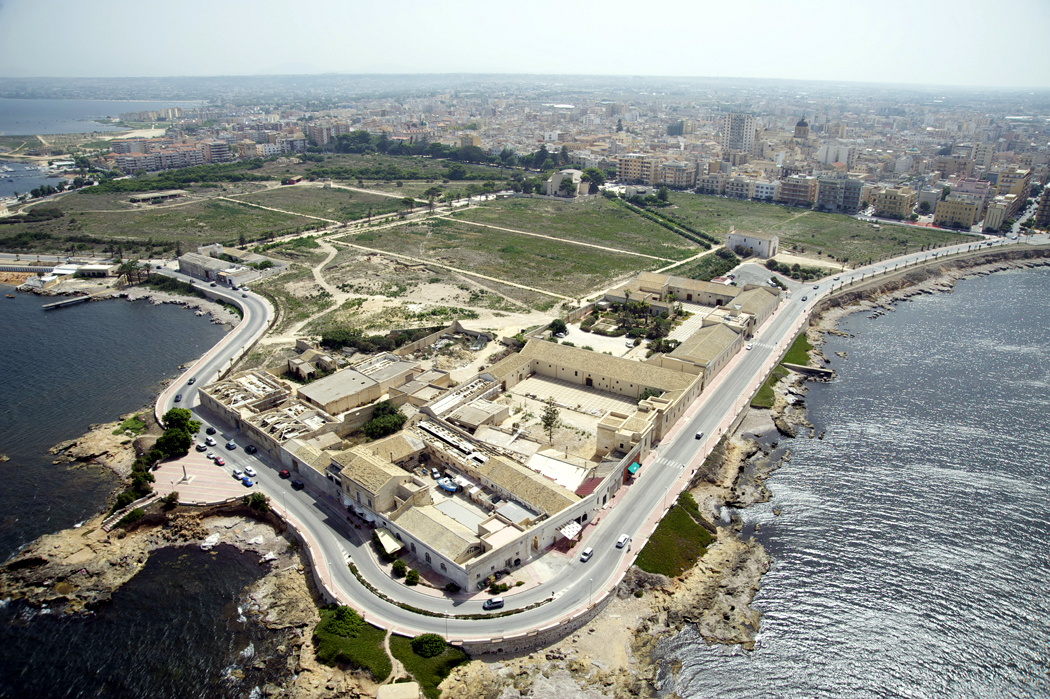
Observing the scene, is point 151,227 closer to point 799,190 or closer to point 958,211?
point 799,190

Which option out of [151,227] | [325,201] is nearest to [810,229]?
[325,201]

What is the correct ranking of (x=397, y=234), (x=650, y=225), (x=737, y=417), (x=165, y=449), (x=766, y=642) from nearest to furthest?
1. (x=766, y=642)
2. (x=165, y=449)
3. (x=737, y=417)
4. (x=397, y=234)
5. (x=650, y=225)

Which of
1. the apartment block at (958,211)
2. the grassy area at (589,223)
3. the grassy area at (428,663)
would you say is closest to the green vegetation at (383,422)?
the grassy area at (428,663)

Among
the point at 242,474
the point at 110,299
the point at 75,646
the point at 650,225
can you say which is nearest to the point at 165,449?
the point at 242,474

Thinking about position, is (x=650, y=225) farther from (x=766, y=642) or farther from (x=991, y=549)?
(x=766, y=642)

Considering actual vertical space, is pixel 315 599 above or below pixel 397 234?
below

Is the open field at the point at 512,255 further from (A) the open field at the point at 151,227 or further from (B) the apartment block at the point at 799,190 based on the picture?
(B) the apartment block at the point at 799,190
